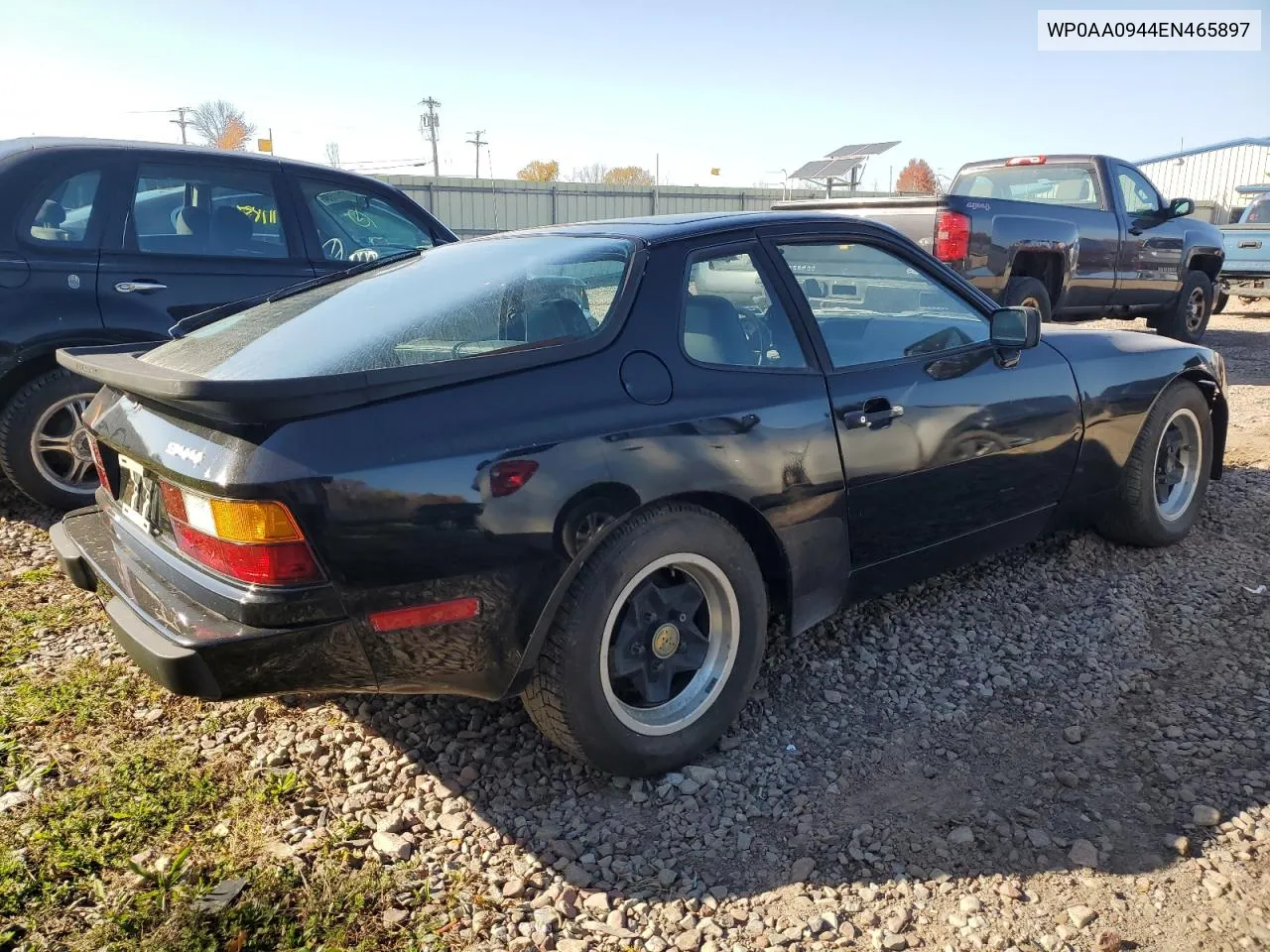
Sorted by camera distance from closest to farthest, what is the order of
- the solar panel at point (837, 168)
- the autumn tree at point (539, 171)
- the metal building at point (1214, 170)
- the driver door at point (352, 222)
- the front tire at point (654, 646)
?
the front tire at point (654, 646), the driver door at point (352, 222), the solar panel at point (837, 168), the metal building at point (1214, 170), the autumn tree at point (539, 171)

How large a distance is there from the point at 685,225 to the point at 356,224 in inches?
129

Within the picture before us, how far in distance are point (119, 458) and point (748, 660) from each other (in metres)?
1.95

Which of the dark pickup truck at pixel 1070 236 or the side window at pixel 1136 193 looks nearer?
the dark pickup truck at pixel 1070 236

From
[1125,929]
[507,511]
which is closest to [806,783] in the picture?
[1125,929]

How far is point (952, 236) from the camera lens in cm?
693

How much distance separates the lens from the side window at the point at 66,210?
14.1ft

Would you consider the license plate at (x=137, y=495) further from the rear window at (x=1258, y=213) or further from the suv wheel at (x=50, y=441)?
the rear window at (x=1258, y=213)

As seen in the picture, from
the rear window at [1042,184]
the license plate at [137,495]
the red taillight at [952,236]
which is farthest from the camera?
the rear window at [1042,184]

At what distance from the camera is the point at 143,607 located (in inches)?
91.6

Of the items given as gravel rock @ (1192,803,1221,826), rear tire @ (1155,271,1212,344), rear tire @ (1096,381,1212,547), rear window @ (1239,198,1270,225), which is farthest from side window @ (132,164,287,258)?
rear window @ (1239,198,1270,225)

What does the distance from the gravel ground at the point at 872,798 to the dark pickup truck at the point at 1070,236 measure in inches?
163

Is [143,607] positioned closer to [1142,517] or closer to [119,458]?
[119,458]

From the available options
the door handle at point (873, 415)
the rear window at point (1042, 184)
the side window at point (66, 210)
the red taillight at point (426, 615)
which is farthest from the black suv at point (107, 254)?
the rear window at point (1042, 184)

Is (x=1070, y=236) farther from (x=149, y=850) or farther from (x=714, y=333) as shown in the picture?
(x=149, y=850)
